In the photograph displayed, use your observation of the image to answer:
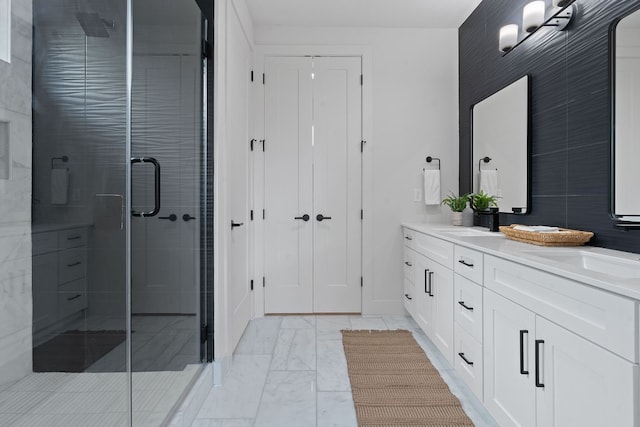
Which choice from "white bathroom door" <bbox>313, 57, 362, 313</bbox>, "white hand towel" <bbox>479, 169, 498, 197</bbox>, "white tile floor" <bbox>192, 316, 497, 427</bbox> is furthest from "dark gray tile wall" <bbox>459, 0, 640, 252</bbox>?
"white bathroom door" <bbox>313, 57, 362, 313</bbox>

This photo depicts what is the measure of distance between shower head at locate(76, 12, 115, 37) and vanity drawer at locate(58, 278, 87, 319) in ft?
2.27

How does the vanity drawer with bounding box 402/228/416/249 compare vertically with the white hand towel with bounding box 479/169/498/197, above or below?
below

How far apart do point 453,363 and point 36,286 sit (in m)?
2.10

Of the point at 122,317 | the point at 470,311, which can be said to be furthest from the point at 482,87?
the point at 122,317

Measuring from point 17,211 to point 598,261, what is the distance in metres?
1.92

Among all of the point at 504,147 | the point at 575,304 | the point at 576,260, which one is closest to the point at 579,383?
the point at 575,304

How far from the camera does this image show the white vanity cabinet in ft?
7.92

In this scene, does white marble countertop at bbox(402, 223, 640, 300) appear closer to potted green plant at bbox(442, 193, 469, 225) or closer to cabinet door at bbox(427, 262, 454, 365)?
cabinet door at bbox(427, 262, 454, 365)

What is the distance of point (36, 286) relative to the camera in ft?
3.11

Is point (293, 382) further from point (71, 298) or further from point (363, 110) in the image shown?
point (363, 110)

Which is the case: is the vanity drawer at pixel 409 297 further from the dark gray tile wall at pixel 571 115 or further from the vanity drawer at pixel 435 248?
the dark gray tile wall at pixel 571 115

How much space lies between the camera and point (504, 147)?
280 centimetres

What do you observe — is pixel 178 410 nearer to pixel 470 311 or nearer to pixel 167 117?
pixel 167 117

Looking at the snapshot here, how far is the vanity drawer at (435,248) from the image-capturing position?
7.90ft
